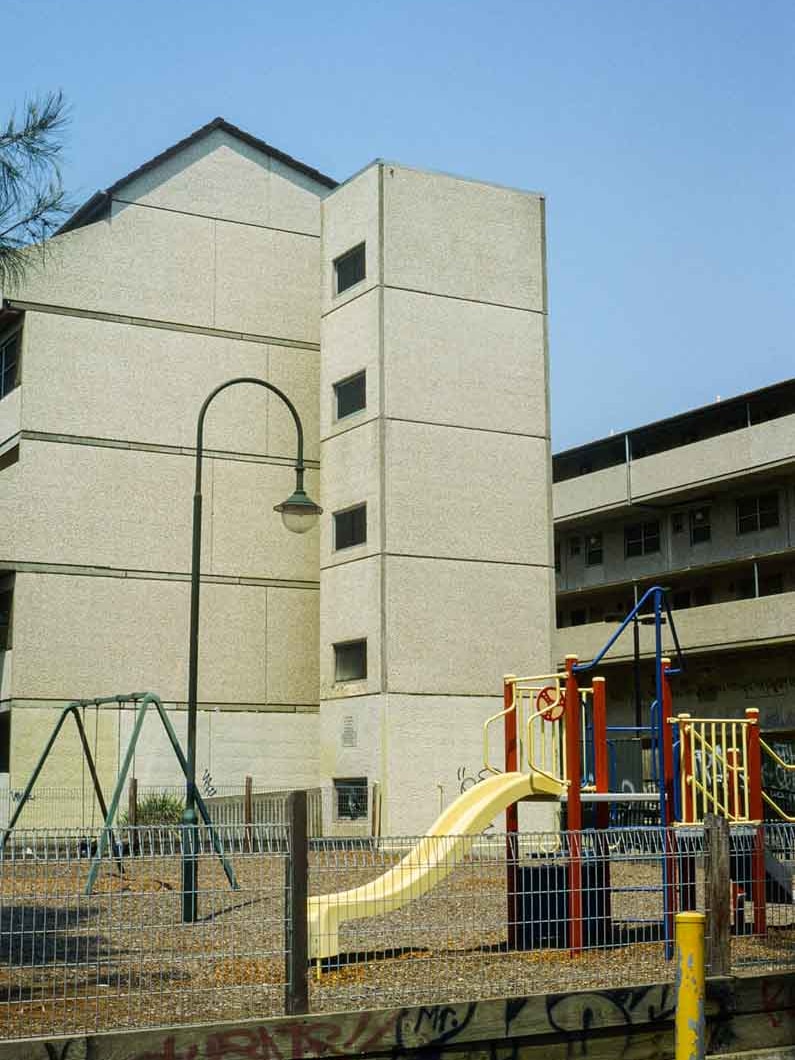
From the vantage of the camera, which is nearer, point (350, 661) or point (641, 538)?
point (350, 661)

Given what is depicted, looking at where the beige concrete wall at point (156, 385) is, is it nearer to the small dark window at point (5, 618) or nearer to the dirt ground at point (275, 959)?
the small dark window at point (5, 618)

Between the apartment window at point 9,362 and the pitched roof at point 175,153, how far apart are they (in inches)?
122

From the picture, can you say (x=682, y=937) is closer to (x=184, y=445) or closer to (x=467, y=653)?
(x=467, y=653)

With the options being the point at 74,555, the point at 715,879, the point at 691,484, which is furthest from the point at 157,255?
the point at 715,879

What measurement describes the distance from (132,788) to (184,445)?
966 cm

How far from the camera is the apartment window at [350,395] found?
124ft

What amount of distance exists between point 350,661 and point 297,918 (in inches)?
1104

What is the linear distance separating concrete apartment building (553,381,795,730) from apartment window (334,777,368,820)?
1759 centimetres

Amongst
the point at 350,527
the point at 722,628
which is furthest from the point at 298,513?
the point at 722,628

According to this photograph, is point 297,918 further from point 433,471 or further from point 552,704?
point 433,471

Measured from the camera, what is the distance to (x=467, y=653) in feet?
120

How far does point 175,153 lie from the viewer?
3938cm

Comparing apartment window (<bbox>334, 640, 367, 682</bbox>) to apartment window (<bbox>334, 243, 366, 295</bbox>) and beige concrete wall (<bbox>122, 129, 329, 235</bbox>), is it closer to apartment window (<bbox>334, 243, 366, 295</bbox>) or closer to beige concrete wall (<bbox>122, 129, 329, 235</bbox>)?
apartment window (<bbox>334, 243, 366, 295</bbox>)

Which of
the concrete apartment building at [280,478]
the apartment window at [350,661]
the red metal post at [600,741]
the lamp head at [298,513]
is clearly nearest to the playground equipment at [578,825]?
the red metal post at [600,741]
